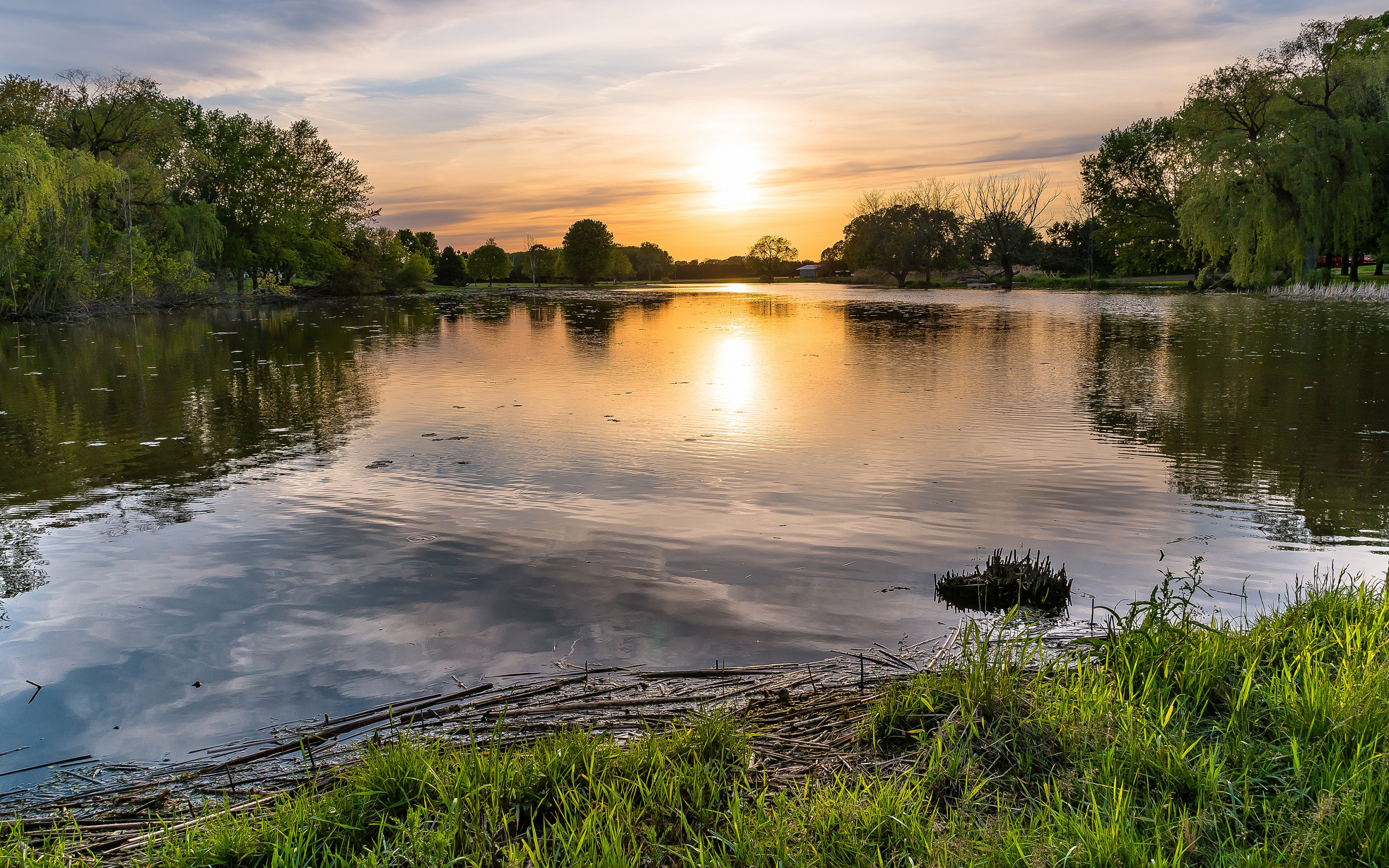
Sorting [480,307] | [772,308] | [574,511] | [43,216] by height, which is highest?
[43,216]

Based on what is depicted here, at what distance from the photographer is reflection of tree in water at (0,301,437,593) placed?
30.4 ft

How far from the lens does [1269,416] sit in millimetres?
13672

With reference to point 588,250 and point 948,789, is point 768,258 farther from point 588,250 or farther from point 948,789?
point 948,789

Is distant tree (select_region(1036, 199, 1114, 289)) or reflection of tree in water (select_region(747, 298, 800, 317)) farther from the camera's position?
distant tree (select_region(1036, 199, 1114, 289))

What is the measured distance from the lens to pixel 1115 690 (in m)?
4.30

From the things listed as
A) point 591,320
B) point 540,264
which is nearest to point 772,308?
point 591,320

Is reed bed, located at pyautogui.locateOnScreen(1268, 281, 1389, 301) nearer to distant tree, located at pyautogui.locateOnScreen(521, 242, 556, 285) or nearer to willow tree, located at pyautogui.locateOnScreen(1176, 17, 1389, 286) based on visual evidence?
willow tree, located at pyautogui.locateOnScreen(1176, 17, 1389, 286)

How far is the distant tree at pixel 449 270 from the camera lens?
126312 mm

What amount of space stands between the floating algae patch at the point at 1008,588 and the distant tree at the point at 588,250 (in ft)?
463

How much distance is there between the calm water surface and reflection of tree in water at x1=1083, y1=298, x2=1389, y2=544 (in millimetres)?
80

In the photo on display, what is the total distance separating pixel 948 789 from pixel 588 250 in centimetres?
14426

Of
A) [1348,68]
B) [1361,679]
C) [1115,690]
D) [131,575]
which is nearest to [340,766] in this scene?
[1115,690]

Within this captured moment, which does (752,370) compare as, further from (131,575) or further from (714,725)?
(714,725)

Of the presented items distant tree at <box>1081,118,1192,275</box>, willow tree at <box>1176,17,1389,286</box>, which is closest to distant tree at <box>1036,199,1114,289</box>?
distant tree at <box>1081,118,1192,275</box>
